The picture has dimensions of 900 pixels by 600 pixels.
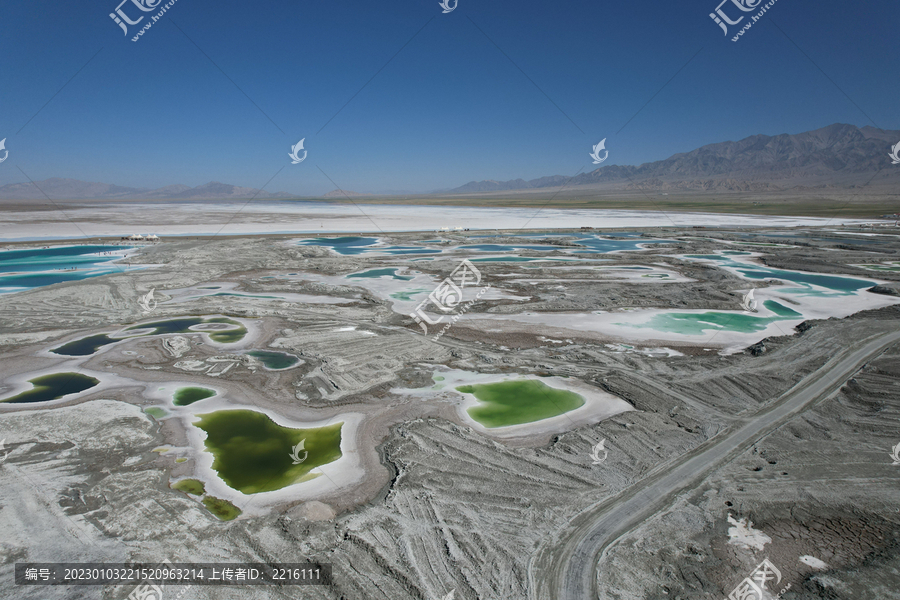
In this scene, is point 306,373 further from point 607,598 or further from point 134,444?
point 607,598

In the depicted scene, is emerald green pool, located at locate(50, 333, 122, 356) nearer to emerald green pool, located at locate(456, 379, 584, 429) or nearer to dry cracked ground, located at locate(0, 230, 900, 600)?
dry cracked ground, located at locate(0, 230, 900, 600)

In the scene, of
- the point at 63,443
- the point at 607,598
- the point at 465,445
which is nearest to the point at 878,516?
the point at 607,598

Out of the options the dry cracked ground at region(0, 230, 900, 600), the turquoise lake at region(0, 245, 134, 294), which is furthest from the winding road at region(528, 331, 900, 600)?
the turquoise lake at region(0, 245, 134, 294)

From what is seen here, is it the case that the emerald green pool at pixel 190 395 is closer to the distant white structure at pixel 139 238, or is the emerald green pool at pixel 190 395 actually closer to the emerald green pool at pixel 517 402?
the emerald green pool at pixel 517 402

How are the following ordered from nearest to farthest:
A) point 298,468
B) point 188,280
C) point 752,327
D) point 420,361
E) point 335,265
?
point 298,468 < point 420,361 < point 752,327 < point 188,280 < point 335,265
